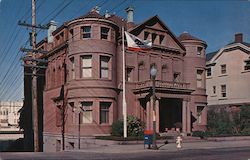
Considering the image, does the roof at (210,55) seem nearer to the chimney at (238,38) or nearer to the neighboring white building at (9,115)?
the chimney at (238,38)

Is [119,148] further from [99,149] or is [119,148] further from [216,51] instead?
[216,51]

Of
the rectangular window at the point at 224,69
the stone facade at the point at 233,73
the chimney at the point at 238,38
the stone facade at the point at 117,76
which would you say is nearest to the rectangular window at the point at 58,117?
the stone facade at the point at 117,76

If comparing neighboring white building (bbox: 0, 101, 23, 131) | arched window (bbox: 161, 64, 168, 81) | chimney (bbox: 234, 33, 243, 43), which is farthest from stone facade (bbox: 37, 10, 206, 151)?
neighboring white building (bbox: 0, 101, 23, 131)

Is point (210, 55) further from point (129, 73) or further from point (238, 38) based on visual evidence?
point (129, 73)

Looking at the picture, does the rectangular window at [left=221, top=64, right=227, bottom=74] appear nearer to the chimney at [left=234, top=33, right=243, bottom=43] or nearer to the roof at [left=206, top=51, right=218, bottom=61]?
the roof at [left=206, top=51, right=218, bottom=61]

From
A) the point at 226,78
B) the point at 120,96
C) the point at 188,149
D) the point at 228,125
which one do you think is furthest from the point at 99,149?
the point at 226,78
